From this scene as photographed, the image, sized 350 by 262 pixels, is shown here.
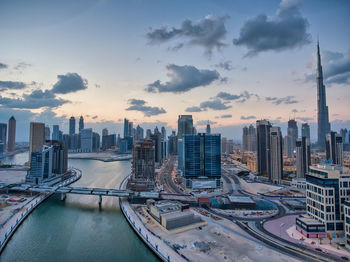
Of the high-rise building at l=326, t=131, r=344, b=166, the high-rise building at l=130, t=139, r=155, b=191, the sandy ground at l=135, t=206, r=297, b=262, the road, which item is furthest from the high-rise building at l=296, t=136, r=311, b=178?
the sandy ground at l=135, t=206, r=297, b=262

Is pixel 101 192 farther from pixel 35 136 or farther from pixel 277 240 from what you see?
pixel 35 136

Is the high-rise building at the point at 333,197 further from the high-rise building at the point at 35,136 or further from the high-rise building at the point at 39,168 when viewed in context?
the high-rise building at the point at 35,136


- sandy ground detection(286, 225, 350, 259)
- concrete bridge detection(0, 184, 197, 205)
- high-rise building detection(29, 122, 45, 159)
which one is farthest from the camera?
high-rise building detection(29, 122, 45, 159)

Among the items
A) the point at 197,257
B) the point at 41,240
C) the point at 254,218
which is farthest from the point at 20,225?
the point at 254,218

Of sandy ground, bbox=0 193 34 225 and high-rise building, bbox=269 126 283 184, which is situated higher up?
high-rise building, bbox=269 126 283 184

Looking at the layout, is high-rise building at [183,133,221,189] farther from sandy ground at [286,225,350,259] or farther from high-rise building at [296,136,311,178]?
high-rise building at [296,136,311,178]

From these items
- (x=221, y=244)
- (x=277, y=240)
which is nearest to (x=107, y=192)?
(x=221, y=244)

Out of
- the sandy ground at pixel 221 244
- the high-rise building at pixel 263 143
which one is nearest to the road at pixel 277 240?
the sandy ground at pixel 221 244
